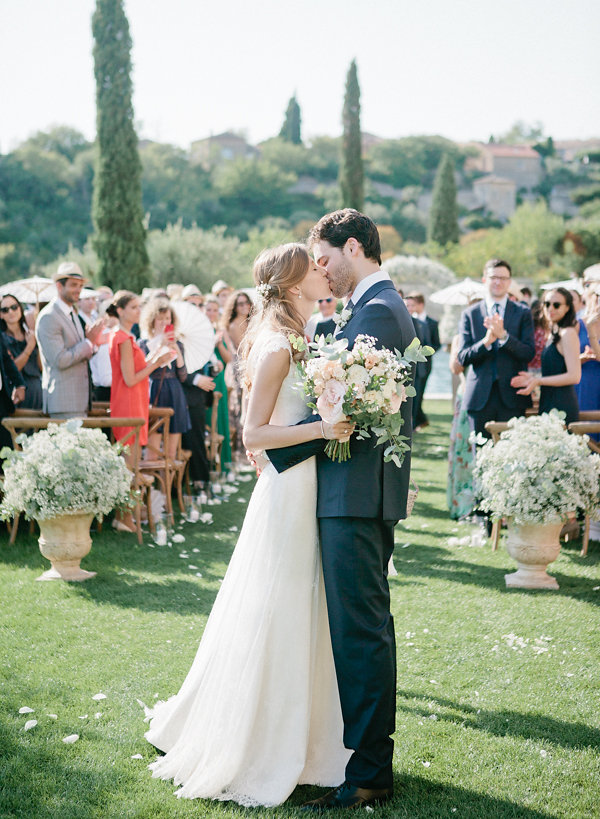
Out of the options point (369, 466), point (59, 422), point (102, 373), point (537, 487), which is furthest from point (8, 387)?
point (369, 466)

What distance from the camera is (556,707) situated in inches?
156

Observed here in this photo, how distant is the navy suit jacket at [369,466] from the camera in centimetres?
300

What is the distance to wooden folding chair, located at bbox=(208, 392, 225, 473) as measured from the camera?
9320mm

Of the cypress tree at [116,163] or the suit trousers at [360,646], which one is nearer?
the suit trousers at [360,646]

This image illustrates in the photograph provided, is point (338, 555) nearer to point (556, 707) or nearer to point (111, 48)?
point (556, 707)

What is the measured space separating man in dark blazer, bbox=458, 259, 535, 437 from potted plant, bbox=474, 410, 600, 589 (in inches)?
47.9

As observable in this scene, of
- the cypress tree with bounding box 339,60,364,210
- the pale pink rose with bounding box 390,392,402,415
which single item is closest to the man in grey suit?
the pale pink rose with bounding box 390,392,402,415

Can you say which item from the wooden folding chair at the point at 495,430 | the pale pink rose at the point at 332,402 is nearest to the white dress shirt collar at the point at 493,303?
the wooden folding chair at the point at 495,430

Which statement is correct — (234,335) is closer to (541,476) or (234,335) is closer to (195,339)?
(195,339)

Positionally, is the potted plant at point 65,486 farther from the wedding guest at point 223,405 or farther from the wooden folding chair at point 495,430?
the wedding guest at point 223,405

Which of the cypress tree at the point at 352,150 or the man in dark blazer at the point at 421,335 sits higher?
the cypress tree at the point at 352,150

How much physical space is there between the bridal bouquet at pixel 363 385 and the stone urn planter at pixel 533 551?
3220 mm

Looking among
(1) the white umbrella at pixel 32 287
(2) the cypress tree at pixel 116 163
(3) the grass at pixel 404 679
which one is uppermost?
(2) the cypress tree at pixel 116 163

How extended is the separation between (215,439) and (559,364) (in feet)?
13.7
